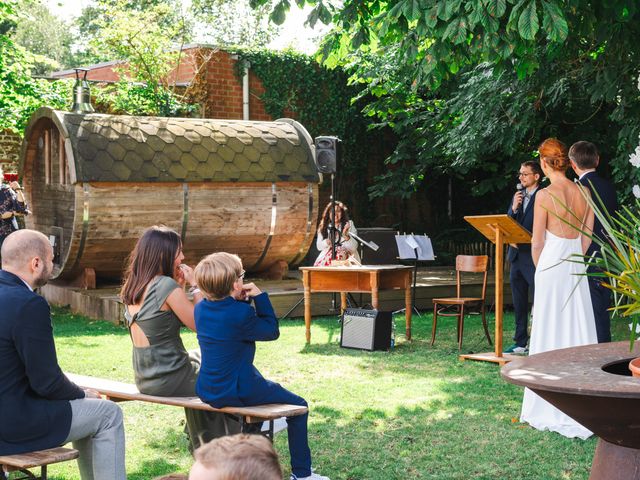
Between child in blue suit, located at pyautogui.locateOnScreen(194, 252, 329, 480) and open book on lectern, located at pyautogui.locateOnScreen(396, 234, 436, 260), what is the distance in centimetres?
665

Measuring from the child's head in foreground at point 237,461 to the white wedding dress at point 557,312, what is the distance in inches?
179

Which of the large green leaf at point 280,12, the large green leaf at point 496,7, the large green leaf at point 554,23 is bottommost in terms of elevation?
the large green leaf at point 554,23

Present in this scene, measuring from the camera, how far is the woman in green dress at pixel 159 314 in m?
5.06

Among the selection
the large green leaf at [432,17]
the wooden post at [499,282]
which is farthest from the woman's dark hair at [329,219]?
the large green leaf at [432,17]

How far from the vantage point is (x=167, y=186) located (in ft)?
41.1

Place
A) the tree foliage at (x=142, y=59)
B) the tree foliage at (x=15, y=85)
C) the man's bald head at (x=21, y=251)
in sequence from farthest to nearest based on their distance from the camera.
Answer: the tree foliage at (x=142, y=59) < the tree foliage at (x=15, y=85) < the man's bald head at (x=21, y=251)

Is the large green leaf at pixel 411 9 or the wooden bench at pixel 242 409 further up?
the large green leaf at pixel 411 9

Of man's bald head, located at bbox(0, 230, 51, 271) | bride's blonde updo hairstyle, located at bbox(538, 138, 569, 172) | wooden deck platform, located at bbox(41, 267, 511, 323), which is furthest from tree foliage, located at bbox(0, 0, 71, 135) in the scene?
man's bald head, located at bbox(0, 230, 51, 271)

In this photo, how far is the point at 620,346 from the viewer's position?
168 inches

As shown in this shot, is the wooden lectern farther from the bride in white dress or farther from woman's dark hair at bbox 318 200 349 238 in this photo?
woman's dark hair at bbox 318 200 349 238

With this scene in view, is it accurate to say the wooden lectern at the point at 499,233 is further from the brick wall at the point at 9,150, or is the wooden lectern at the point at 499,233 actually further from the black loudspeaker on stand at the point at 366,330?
the brick wall at the point at 9,150

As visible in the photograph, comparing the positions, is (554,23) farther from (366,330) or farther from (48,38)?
(48,38)

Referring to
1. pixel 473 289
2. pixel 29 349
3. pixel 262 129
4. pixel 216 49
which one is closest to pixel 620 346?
pixel 29 349

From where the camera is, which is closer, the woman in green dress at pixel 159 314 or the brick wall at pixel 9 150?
the woman in green dress at pixel 159 314
